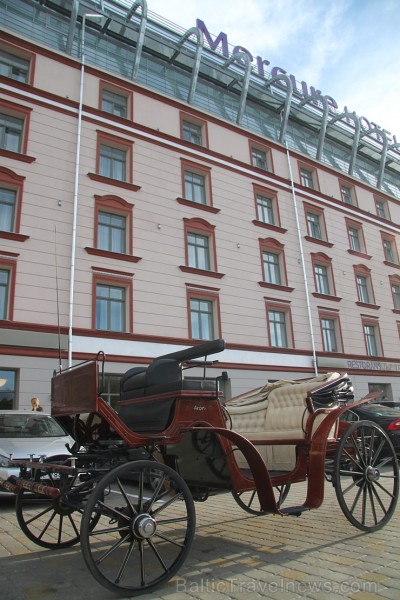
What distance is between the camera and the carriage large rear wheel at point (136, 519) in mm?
2715

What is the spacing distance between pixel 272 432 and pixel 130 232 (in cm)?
1211

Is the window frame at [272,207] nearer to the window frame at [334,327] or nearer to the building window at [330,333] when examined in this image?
the window frame at [334,327]

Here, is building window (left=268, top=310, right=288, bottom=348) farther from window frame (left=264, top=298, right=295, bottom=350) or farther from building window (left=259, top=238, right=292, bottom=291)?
building window (left=259, top=238, right=292, bottom=291)

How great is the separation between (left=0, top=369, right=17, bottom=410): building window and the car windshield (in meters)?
5.28

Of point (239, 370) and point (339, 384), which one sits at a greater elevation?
point (239, 370)

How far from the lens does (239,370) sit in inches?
647

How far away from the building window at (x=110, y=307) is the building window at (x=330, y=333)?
9.70 metres

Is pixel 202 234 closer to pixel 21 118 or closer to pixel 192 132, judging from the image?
pixel 192 132

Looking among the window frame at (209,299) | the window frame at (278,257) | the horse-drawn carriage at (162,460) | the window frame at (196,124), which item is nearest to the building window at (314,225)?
the window frame at (278,257)

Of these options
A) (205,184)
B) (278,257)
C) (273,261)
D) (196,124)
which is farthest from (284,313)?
(196,124)

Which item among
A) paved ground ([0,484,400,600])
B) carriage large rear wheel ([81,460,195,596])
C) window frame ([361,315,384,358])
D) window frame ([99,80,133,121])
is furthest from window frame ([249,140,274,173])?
carriage large rear wheel ([81,460,195,596])

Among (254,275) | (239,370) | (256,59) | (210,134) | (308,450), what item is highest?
(256,59)

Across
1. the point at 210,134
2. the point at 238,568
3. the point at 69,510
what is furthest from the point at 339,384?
the point at 210,134

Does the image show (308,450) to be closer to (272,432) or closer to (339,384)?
(272,432)
